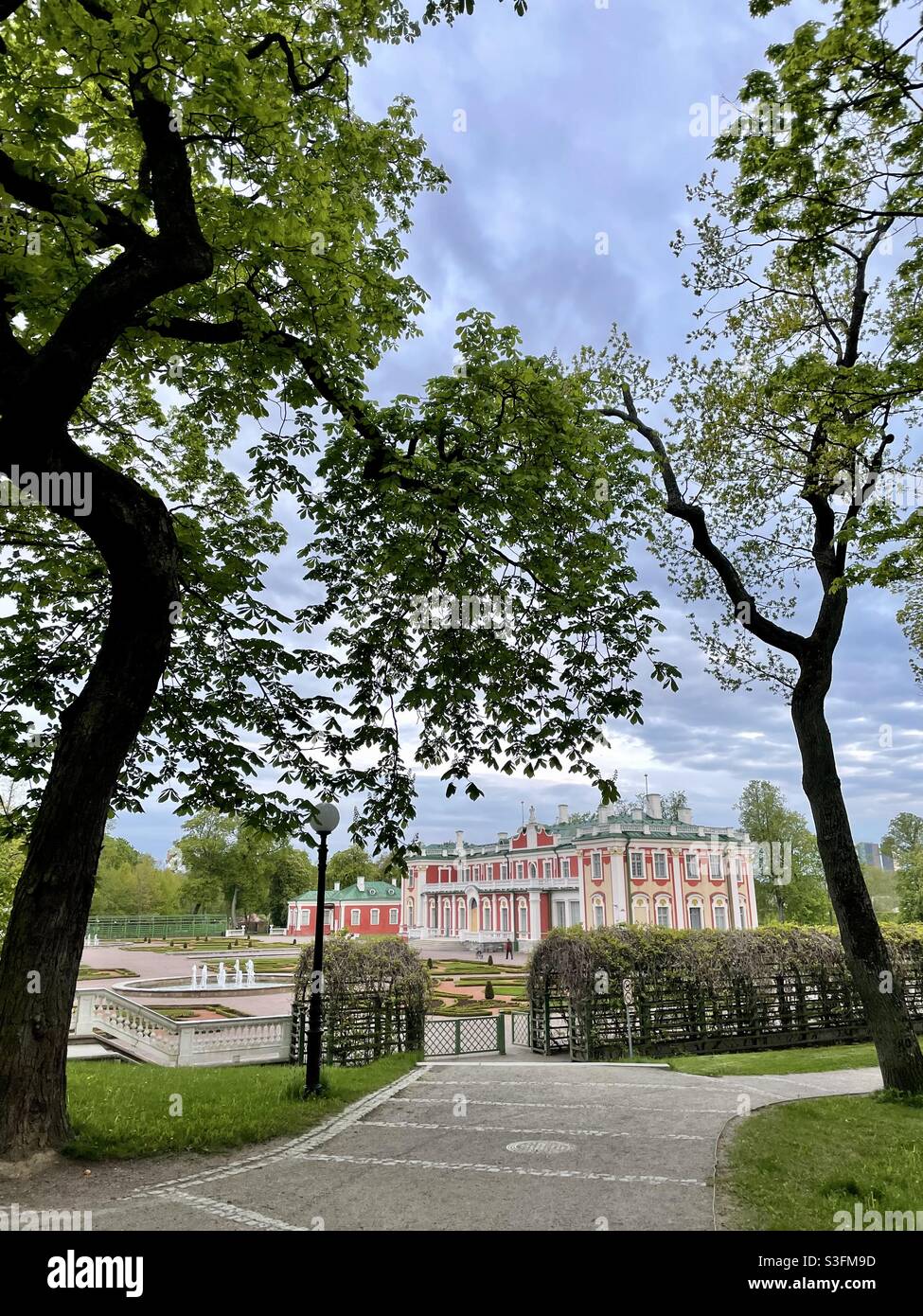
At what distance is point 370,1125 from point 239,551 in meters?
8.55

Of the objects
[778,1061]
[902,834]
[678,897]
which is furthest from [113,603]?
[902,834]

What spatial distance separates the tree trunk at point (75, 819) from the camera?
7906mm

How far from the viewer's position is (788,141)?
8.72 meters

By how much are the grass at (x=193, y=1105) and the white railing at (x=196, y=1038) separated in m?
1.85

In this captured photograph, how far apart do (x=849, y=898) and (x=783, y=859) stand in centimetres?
5385

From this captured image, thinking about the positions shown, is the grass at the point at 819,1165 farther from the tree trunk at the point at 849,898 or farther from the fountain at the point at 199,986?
the fountain at the point at 199,986

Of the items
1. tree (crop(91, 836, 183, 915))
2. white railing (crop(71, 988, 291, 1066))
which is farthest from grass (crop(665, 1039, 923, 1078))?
tree (crop(91, 836, 183, 915))

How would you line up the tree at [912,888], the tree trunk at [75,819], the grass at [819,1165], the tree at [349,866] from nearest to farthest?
the grass at [819,1165]
the tree trunk at [75,819]
the tree at [912,888]
the tree at [349,866]

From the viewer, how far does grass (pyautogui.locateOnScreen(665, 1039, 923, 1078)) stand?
732 inches

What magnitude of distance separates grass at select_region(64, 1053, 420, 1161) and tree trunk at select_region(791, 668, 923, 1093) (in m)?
8.60

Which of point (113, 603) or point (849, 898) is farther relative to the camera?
point (849, 898)

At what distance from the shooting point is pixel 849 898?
13172 mm

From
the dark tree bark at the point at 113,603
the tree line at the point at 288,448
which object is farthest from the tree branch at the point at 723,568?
the dark tree bark at the point at 113,603

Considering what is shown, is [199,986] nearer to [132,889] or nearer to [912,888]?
[912,888]
